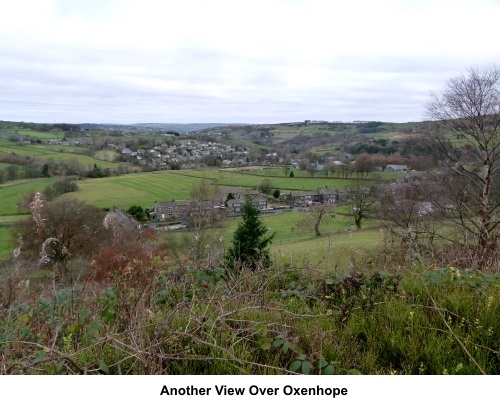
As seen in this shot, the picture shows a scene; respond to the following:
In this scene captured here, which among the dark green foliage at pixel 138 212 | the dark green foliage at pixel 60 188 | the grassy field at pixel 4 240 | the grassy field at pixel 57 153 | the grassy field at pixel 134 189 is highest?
the grassy field at pixel 57 153

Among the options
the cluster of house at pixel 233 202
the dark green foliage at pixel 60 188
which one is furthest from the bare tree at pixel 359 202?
the dark green foliage at pixel 60 188

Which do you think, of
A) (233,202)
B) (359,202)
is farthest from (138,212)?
(359,202)

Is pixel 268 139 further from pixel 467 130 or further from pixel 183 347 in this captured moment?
pixel 183 347

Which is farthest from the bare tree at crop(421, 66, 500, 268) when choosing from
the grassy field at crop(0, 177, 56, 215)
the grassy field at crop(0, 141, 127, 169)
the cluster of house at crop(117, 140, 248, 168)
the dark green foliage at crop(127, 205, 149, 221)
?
the cluster of house at crop(117, 140, 248, 168)

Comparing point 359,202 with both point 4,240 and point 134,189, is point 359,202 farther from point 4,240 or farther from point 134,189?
point 4,240

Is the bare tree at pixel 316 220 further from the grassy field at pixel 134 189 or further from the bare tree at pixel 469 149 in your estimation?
the bare tree at pixel 469 149

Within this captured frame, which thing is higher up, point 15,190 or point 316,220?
point 15,190

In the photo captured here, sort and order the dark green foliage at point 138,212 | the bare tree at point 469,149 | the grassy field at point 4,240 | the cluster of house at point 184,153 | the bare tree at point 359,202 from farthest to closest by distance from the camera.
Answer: the cluster of house at point 184,153 < the dark green foliage at point 138,212 < the bare tree at point 359,202 < the grassy field at point 4,240 < the bare tree at point 469,149

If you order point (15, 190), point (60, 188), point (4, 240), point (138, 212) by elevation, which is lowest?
point (4, 240)
